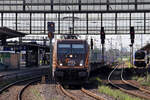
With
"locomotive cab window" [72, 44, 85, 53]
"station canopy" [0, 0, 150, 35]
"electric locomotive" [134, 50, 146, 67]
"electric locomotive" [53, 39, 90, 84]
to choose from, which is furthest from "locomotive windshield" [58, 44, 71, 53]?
"electric locomotive" [134, 50, 146, 67]

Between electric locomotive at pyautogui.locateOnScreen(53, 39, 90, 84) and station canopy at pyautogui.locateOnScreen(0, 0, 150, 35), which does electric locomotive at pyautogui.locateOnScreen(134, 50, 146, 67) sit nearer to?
station canopy at pyautogui.locateOnScreen(0, 0, 150, 35)

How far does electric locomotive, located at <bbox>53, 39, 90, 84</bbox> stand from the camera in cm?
1675

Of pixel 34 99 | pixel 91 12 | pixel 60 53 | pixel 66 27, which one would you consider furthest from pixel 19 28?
pixel 34 99

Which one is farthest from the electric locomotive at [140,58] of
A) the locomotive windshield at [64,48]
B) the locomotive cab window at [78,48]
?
the locomotive windshield at [64,48]

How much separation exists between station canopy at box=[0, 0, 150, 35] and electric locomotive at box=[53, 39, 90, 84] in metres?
17.4

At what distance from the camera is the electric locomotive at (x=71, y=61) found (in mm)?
16750

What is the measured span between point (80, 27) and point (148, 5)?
9139mm

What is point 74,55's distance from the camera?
17.2 meters

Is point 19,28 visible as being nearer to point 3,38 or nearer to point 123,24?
point 3,38

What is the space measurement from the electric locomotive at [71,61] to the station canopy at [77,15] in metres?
17.4

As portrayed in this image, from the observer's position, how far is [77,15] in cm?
3672

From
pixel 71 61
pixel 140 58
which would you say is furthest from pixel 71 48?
pixel 140 58

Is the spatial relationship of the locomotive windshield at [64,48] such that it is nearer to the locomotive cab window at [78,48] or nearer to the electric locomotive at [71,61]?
the electric locomotive at [71,61]

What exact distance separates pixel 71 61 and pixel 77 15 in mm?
20422
